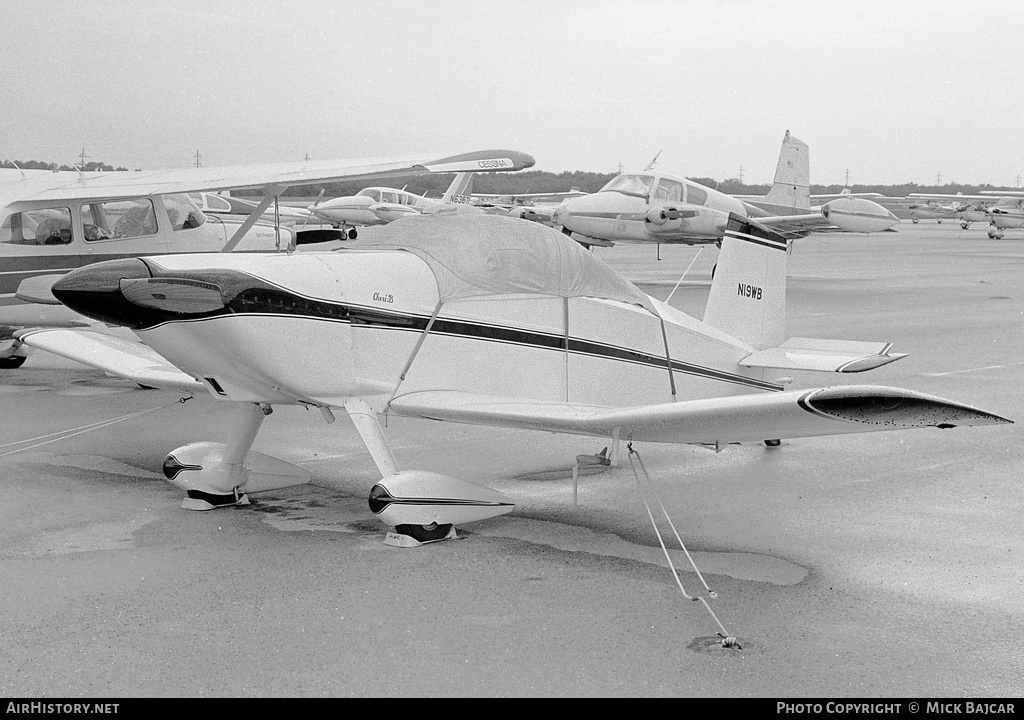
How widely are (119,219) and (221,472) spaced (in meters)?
5.98

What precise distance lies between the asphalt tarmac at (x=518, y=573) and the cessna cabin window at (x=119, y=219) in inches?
103

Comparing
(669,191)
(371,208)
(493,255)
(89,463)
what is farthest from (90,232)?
(371,208)

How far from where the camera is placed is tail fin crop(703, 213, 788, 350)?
24.9ft

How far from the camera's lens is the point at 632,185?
2383 centimetres

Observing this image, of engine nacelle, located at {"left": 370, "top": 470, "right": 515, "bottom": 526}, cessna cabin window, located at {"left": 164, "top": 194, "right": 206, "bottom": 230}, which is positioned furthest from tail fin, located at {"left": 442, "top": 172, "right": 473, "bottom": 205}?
engine nacelle, located at {"left": 370, "top": 470, "right": 515, "bottom": 526}

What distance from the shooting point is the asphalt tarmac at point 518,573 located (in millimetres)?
4016

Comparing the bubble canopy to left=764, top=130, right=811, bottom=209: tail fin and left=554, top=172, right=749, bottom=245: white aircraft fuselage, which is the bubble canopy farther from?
left=764, top=130, right=811, bottom=209: tail fin

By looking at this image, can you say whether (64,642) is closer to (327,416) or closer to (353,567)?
(353,567)

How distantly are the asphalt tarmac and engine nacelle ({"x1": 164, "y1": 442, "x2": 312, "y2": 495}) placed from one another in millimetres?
128

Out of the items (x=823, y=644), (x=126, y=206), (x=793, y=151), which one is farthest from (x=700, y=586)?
(x=793, y=151)

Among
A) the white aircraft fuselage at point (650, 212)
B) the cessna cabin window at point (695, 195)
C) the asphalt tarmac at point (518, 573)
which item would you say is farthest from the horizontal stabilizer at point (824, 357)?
the cessna cabin window at point (695, 195)

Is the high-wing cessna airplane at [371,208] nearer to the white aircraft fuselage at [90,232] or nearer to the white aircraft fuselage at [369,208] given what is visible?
the white aircraft fuselage at [369,208]

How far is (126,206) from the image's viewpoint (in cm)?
1150
